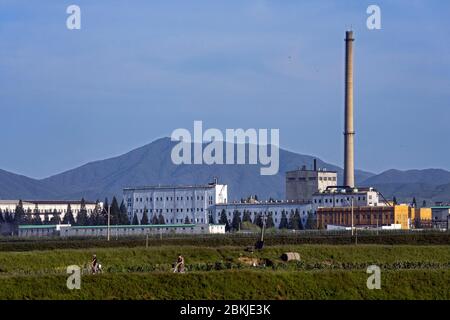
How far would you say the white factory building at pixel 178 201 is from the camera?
149250 mm

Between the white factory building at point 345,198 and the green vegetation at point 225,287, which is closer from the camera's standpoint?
the green vegetation at point 225,287

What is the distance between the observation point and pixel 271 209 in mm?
142625

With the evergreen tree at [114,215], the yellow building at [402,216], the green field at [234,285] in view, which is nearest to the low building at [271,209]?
the yellow building at [402,216]

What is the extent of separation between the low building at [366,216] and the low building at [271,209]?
726 cm

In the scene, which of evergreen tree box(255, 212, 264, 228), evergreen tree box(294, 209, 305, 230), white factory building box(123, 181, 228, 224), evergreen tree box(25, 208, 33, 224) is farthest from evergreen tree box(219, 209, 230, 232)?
evergreen tree box(25, 208, 33, 224)

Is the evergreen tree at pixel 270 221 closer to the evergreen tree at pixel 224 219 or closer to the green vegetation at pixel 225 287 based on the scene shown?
the evergreen tree at pixel 224 219

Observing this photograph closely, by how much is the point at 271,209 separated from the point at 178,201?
15.7m

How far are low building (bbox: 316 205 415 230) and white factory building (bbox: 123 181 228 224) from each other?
735 inches

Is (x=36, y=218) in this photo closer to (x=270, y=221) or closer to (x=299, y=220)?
(x=270, y=221)

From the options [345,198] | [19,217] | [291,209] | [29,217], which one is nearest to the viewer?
[345,198]

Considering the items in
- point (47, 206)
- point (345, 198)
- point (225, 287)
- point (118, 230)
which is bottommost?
point (225, 287)

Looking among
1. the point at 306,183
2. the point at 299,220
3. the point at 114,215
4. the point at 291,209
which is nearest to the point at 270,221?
the point at 299,220

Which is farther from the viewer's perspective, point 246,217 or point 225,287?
point 246,217
